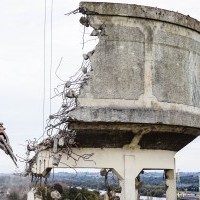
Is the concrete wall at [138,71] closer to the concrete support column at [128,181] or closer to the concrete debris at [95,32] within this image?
the concrete debris at [95,32]

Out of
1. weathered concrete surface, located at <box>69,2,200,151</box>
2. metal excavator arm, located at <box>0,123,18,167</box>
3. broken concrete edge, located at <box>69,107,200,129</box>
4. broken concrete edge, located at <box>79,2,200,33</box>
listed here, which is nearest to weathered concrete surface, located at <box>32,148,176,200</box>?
weathered concrete surface, located at <box>69,2,200,151</box>

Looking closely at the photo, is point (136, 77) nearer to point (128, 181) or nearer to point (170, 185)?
point (128, 181)

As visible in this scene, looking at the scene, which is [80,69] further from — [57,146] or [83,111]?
[57,146]

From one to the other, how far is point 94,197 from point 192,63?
1018 inches

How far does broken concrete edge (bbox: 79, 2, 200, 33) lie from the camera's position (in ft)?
36.0

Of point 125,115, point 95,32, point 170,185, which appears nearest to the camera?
point 125,115

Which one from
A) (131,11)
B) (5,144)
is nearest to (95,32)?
(131,11)

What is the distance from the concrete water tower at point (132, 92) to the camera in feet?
35.5

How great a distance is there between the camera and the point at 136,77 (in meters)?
11.1

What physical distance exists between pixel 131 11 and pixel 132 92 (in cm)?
177

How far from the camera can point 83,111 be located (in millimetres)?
10617

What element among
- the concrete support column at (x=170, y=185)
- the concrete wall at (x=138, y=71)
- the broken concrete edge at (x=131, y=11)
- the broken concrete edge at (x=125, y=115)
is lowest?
the concrete support column at (x=170, y=185)

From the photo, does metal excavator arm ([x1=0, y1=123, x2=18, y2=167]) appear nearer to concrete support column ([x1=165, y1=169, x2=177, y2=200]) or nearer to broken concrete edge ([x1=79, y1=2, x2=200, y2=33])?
broken concrete edge ([x1=79, y1=2, x2=200, y2=33])

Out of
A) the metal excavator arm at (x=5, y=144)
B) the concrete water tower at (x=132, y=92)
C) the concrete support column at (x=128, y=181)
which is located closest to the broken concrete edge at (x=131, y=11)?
the concrete water tower at (x=132, y=92)
